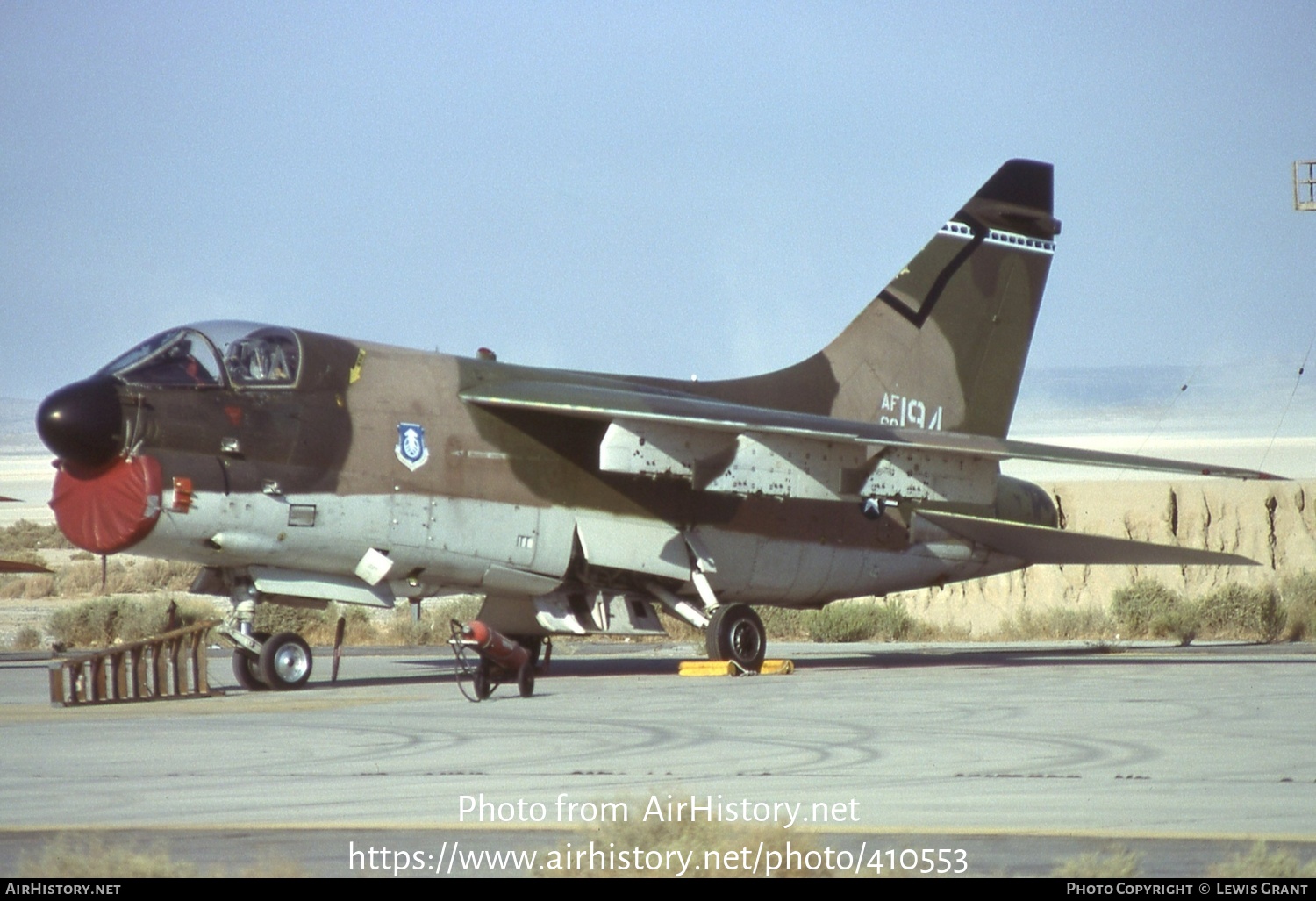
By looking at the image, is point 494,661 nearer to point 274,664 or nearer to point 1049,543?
point 274,664

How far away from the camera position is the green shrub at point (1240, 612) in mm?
30672

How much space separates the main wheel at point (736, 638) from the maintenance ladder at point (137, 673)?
5.56m

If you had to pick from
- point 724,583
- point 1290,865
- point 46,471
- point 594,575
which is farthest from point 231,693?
point 46,471

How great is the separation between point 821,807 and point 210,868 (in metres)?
3.10

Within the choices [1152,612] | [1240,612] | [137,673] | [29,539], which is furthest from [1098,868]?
[29,539]

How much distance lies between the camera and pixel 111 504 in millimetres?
16156

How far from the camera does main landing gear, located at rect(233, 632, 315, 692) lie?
17.7 meters

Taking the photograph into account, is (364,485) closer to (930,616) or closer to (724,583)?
(724,583)

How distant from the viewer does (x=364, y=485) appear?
17562mm

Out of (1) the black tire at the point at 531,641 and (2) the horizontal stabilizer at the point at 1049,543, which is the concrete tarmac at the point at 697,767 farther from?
(2) the horizontal stabilizer at the point at 1049,543

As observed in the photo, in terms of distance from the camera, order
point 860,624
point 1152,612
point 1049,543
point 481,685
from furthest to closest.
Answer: point 860,624, point 1152,612, point 1049,543, point 481,685

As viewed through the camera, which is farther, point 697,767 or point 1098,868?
point 697,767

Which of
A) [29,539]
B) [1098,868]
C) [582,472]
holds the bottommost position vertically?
[29,539]

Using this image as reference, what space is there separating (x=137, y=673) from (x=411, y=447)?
3.58 metres
